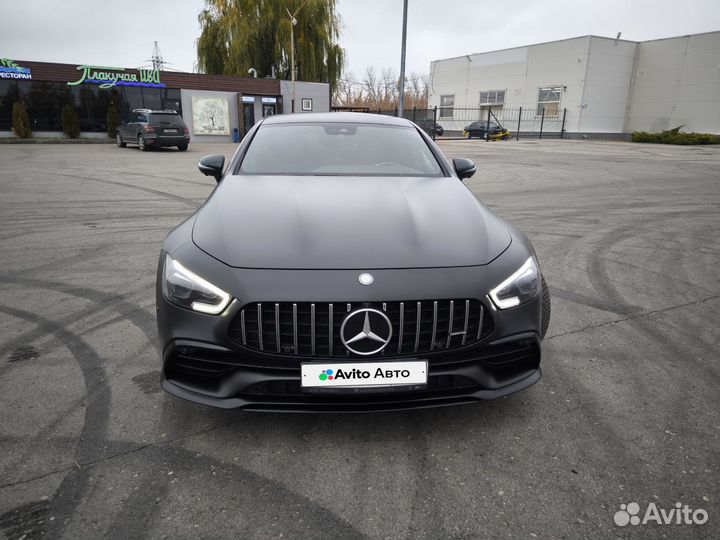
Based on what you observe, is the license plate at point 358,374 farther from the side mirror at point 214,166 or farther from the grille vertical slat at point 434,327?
the side mirror at point 214,166

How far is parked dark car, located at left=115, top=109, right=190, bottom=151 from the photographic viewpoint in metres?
20.2

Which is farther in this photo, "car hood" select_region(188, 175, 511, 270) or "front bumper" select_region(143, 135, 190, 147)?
"front bumper" select_region(143, 135, 190, 147)

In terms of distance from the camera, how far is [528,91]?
42.1 meters

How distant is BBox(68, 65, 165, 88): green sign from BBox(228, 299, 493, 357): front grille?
3049 centimetres

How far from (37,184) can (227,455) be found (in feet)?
33.4

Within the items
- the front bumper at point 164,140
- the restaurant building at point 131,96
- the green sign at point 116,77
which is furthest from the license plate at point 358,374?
the green sign at point 116,77

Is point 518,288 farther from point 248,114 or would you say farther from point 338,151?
point 248,114

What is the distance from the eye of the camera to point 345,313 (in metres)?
2.03

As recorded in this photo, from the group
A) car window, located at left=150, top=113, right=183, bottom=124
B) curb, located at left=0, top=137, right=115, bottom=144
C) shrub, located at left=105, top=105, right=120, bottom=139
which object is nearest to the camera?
car window, located at left=150, top=113, right=183, bottom=124

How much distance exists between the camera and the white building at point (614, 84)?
36281 millimetres

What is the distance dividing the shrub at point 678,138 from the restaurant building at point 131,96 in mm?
22794

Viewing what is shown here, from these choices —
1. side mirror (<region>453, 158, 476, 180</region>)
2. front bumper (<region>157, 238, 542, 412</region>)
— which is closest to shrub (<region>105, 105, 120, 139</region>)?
side mirror (<region>453, 158, 476, 180</region>)

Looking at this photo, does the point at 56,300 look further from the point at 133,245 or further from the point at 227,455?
the point at 227,455

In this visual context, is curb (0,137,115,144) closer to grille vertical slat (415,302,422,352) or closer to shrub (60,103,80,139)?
shrub (60,103,80,139)
